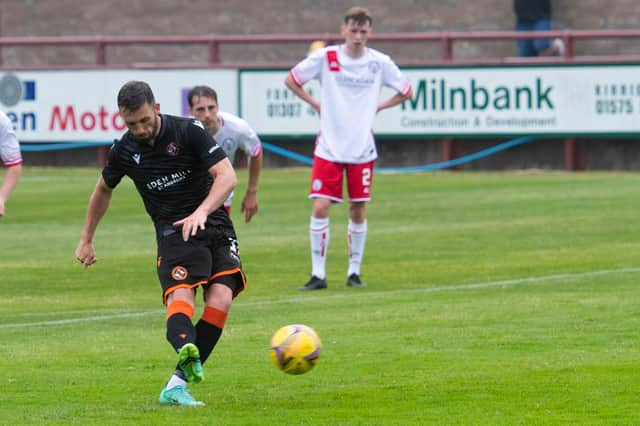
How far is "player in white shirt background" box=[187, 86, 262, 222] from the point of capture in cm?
1220

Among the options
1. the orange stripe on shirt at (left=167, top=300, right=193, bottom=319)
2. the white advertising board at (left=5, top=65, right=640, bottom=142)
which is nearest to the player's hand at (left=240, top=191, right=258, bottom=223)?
the orange stripe on shirt at (left=167, top=300, right=193, bottom=319)

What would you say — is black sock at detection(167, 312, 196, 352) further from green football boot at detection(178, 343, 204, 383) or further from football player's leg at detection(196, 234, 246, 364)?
football player's leg at detection(196, 234, 246, 364)

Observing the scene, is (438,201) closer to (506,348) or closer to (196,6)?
(506,348)

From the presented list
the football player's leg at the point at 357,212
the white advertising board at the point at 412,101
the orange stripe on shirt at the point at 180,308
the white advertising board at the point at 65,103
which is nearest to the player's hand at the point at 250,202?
the football player's leg at the point at 357,212

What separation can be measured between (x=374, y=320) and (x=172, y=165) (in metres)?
3.30

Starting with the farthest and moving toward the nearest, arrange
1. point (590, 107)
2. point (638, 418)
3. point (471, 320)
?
point (590, 107)
point (471, 320)
point (638, 418)

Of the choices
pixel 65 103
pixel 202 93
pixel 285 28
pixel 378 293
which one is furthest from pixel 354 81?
pixel 285 28

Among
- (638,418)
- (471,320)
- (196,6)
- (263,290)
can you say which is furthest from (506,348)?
(196,6)

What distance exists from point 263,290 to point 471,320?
2777 mm

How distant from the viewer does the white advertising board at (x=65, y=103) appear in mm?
28734

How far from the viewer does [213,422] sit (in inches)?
303

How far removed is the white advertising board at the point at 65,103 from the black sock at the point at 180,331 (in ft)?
67.5

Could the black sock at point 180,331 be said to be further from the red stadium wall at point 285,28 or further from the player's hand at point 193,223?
the red stadium wall at point 285,28

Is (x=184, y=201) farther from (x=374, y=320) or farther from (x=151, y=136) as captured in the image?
(x=374, y=320)
